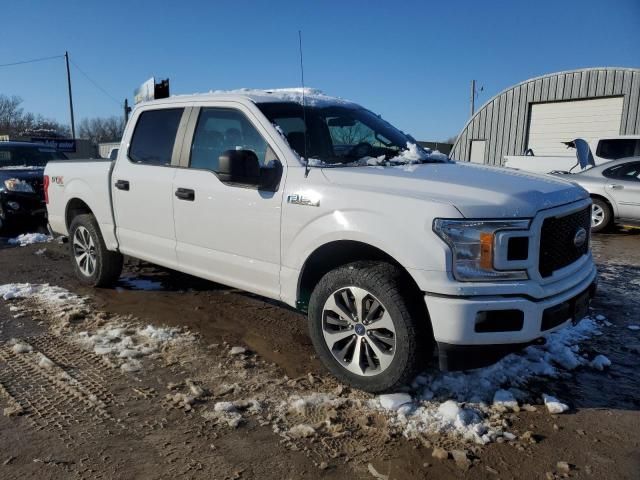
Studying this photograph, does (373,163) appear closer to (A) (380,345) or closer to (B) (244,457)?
(A) (380,345)

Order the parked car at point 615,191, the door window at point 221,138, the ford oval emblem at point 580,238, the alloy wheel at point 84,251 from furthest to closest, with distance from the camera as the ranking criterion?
the parked car at point 615,191 < the alloy wheel at point 84,251 < the door window at point 221,138 < the ford oval emblem at point 580,238

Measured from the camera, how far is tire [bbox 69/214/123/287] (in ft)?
17.6

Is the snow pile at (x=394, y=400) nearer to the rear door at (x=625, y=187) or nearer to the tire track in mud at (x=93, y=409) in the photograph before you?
the tire track in mud at (x=93, y=409)

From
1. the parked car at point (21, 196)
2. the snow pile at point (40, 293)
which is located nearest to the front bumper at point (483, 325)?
the snow pile at point (40, 293)

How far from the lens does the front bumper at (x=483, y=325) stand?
8.96 feet

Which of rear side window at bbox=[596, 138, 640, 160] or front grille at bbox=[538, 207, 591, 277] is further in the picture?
rear side window at bbox=[596, 138, 640, 160]

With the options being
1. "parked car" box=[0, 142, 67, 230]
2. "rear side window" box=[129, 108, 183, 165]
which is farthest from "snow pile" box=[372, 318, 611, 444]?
→ "parked car" box=[0, 142, 67, 230]

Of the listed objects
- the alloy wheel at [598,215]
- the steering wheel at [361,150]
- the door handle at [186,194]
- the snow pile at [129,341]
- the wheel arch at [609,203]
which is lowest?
the snow pile at [129,341]

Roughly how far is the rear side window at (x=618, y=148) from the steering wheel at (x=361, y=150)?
10.1 m

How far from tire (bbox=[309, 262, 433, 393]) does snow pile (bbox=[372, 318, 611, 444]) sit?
0.68ft

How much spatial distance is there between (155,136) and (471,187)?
10.3ft

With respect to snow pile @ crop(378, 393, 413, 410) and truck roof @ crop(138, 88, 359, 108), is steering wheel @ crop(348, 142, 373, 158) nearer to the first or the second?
truck roof @ crop(138, 88, 359, 108)

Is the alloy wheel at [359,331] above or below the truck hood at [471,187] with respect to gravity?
below

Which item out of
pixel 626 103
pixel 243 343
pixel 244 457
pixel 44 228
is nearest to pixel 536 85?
pixel 626 103
